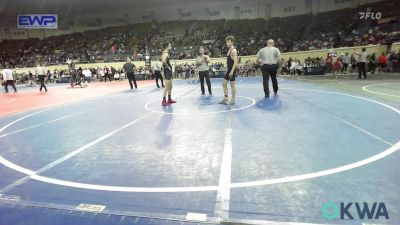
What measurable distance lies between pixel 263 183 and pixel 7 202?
2739 millimetres

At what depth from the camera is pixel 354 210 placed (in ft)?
8.67

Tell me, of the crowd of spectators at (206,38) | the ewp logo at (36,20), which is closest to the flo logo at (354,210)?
the crowd of spectators at (206,38)

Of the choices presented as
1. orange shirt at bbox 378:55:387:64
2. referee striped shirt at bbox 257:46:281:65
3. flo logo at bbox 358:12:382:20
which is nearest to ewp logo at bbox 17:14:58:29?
referee striped shirt at bbox 257:46:281:65

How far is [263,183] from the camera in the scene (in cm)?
327

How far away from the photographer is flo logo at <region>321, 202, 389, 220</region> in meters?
2.55

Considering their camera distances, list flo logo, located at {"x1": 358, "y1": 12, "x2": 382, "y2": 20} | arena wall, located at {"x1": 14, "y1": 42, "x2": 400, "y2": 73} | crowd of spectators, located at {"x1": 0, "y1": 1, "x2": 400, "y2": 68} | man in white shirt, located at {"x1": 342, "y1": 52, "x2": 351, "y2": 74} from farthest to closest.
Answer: flo logo, located at {"x1": 358, "y1": 12, "x2": 382, "y2": 20}, crowd of spectators, located at {"x1": 0, "y1": 1, "x2": 400, "y2": 68}, arena wall, located at {"x1": 14, "y1": 42, "x2": 400, "y2": 73}, man in white shirt, located at {"x1": 342, "y1": 52, "x2": 351, "y2": 74}

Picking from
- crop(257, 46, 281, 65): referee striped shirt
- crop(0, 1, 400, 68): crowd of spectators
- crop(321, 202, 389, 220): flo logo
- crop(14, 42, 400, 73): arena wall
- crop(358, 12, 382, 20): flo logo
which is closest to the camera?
crop(321, 202, 389, 220): flo logo

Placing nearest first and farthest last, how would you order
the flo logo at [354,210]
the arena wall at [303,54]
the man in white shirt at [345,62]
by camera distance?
1. the flo logo at [354,210]
2. the man in white shirt at [345,62]
3. the arena wall at [303,54]

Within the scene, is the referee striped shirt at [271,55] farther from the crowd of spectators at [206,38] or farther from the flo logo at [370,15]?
the flo logo at [370,15]

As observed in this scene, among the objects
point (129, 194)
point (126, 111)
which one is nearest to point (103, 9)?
A: point (126, 111)

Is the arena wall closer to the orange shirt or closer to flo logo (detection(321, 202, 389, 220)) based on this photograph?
the orange shirt

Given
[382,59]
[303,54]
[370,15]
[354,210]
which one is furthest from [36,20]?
[354,210]

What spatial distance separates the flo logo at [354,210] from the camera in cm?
255

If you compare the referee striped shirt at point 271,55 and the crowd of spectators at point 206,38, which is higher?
the crowd of spectators at point 206,38
